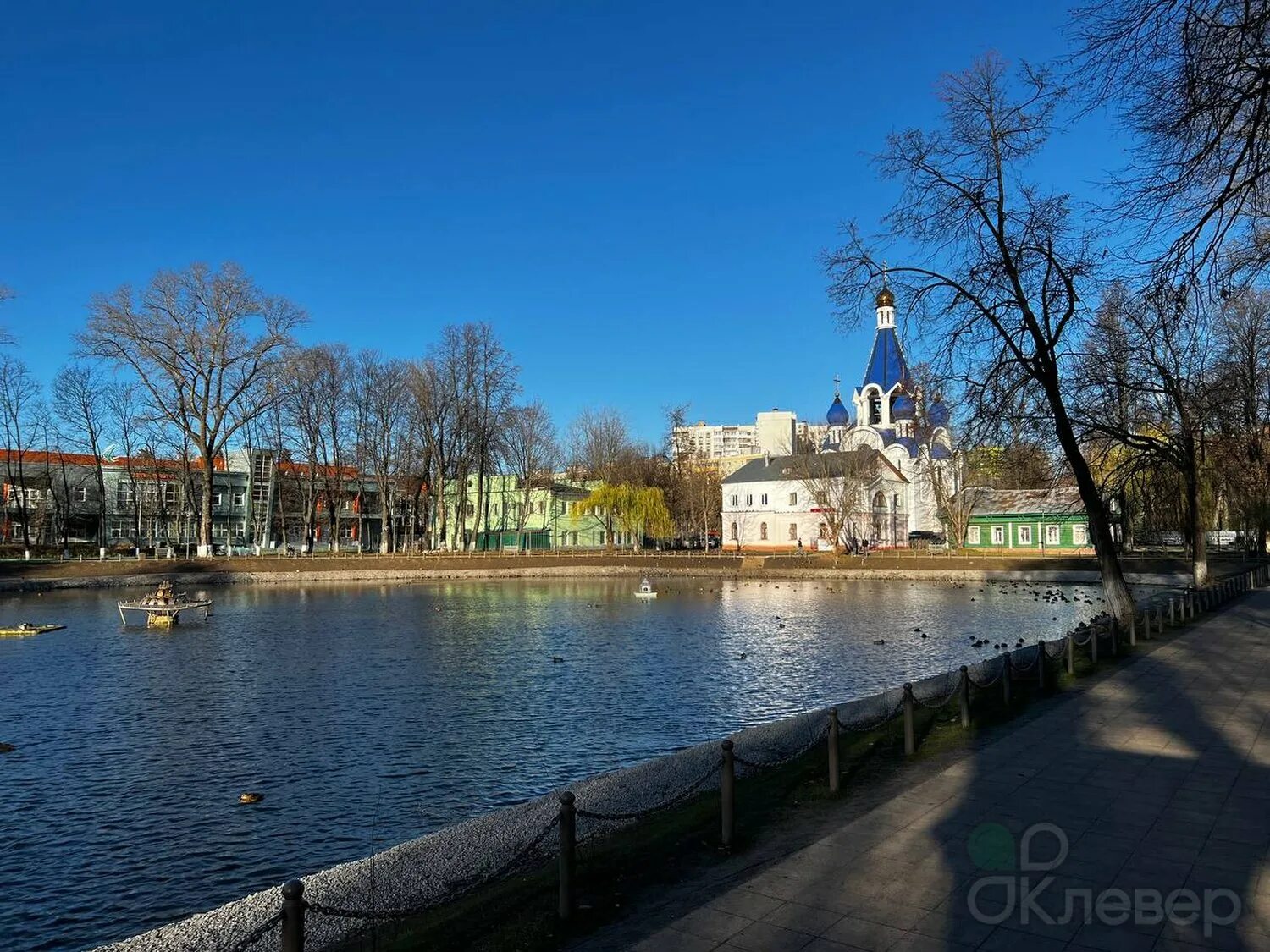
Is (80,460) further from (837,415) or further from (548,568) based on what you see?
(837,415)

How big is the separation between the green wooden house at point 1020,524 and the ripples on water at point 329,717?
1407 inches

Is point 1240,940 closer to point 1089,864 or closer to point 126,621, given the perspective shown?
point 1089,864

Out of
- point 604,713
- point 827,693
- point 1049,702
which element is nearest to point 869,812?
point 1049,702

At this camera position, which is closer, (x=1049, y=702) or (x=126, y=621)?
(x=1049, y=702)

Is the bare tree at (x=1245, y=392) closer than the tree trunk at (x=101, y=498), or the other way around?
the bare tree at (x=1245, y=392)

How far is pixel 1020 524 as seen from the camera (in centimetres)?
7206

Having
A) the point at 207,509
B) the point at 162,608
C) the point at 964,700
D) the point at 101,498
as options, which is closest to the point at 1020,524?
the point at 207,509

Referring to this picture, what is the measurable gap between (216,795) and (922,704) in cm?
1094

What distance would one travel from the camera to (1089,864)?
7117mm

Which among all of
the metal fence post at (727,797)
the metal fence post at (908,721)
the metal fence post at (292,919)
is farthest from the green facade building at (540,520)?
the metal fence post at (292,919)

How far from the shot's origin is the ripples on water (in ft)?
33.1

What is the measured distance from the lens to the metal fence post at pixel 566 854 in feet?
22.3

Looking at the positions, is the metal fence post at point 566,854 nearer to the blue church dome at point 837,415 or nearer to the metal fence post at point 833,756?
the metal fence post at point 833,756

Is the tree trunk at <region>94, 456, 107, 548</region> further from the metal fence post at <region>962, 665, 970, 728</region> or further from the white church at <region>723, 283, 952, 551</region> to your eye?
the metal fence post at <region>962, 665, 970, 728</region>
